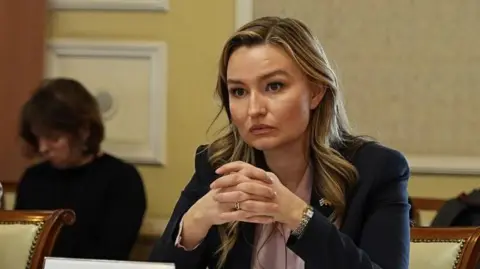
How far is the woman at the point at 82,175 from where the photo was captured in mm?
3088

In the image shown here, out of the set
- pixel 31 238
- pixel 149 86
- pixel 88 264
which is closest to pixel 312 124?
pixel 88 264

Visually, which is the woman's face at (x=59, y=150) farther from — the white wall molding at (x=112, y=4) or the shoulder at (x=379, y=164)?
the shoulder at (x=379, y=164)

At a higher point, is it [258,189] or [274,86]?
[274,86]

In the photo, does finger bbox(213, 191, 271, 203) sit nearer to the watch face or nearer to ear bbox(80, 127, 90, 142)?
the watch face

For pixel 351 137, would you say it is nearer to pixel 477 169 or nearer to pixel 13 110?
pixel 477 169

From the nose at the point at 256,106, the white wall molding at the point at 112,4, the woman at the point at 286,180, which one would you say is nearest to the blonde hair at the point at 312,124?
the woman at the point at 286,180

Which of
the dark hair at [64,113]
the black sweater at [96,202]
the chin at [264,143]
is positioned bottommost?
the black sweater at [96,202]

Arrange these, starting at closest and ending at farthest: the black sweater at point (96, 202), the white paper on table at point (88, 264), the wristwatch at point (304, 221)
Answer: the white paper on table at point (88, 264) → the wristwatch at point (304, 221) → the black sweater at point (96, 202)

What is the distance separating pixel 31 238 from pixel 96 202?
91cm

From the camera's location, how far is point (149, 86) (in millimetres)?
3373

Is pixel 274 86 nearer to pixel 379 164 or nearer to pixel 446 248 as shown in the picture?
pixel 379 164

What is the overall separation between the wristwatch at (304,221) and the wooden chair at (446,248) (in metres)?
0.50

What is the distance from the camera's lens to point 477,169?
3059 mm

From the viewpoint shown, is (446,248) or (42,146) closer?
(446,248)
